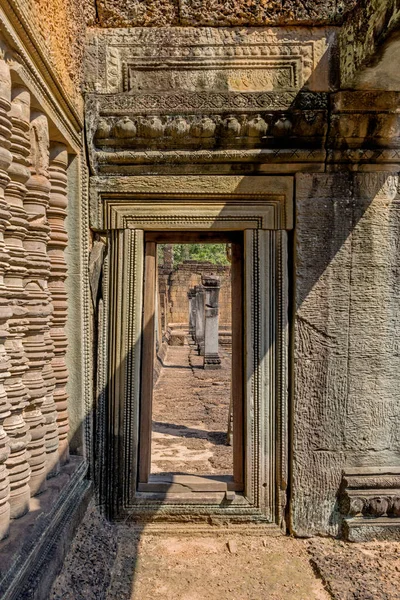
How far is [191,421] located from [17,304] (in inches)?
214

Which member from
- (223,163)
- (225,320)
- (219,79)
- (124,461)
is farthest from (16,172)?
(225,320)

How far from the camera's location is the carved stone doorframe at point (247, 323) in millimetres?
3307

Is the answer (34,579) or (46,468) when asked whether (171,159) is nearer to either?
(46,468)

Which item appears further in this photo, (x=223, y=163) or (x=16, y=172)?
(x=223, y=163)

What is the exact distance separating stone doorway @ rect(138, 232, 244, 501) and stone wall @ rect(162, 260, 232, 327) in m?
6.13

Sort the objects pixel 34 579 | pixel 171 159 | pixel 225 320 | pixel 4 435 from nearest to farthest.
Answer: pixel 4 435 → pixel 34 579 → pixel 171 159 → pixel 225 320

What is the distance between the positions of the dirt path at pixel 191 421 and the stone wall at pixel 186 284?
33.1 ft

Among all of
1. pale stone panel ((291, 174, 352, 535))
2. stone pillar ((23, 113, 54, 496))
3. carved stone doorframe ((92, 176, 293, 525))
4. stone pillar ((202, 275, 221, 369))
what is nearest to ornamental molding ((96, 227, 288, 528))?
carved stone doorframe ((92, 176, 293, 525))

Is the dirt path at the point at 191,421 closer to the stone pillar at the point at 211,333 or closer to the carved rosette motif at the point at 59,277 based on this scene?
the stone pillar at the point at 211,333

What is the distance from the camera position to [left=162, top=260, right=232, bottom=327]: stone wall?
2261cm

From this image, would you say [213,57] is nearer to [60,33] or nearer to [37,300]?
[60,33]

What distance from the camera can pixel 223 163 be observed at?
129 inches

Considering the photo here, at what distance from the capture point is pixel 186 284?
2281 centimetres

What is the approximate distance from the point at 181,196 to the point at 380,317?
157cm
